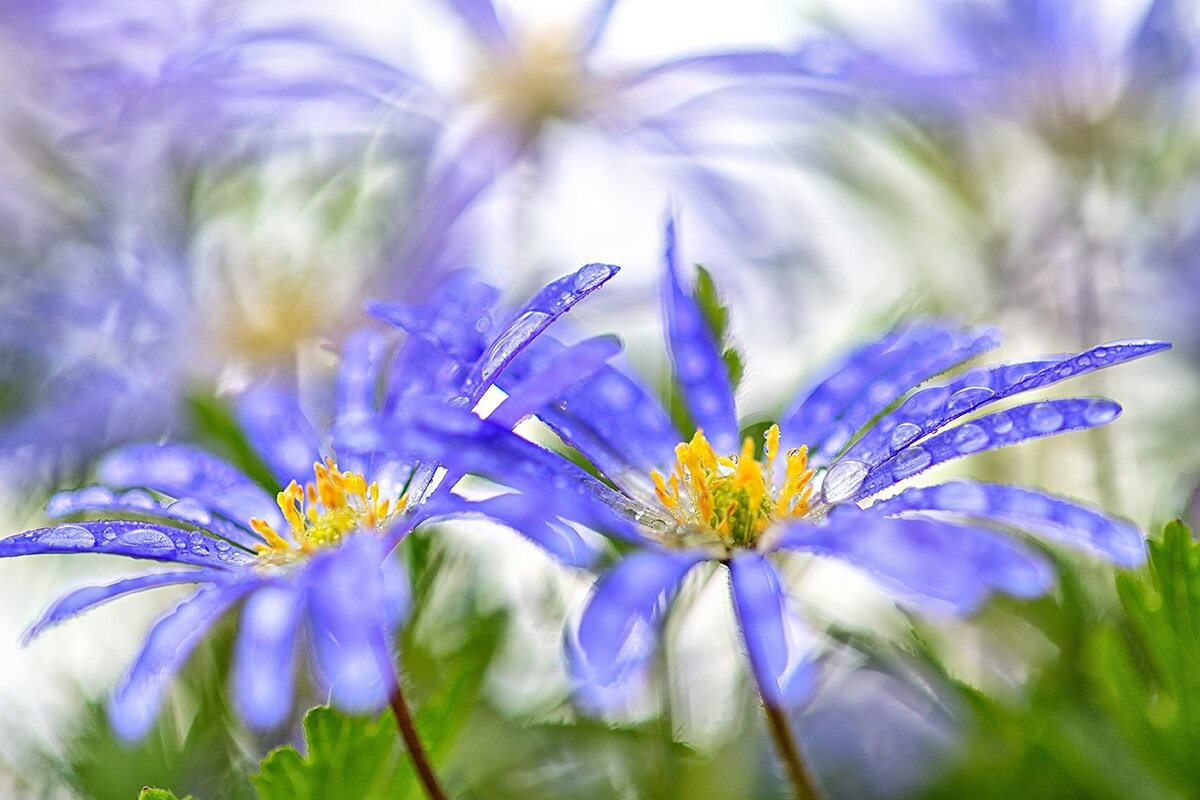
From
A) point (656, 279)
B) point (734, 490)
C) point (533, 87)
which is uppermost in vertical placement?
point (533, 87)

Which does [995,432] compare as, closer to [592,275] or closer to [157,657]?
[592,275]

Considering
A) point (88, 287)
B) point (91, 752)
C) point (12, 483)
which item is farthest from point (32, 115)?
point (91, 752)

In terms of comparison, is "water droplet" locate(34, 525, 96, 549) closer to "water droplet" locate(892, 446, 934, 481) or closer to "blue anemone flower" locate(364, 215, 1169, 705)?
"blue anemone flower" locate(364, 215, 1169, 705)

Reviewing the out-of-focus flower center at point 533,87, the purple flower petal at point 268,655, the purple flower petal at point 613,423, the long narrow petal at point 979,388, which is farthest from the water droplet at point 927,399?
the out-of-focus flower center at point 533,87

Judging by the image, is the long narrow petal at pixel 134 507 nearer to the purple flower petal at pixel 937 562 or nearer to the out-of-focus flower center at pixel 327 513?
the out-of-focus flower center at pixel 327 513

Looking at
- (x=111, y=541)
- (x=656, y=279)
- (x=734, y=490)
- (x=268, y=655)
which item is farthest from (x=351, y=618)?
(x=656, y=279)

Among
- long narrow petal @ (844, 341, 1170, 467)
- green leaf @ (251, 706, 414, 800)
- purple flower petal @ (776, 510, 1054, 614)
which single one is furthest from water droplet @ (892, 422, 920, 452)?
green leaf @ (251, 706, 414, 800)

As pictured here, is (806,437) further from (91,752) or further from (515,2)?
(515,2)
